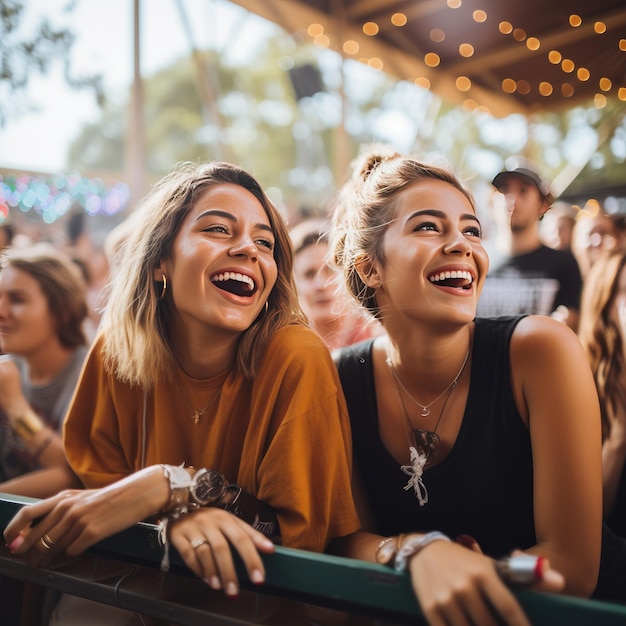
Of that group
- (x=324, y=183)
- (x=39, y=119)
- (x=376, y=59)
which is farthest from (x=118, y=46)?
(x=324, y=183)

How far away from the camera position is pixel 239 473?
125 centimetres

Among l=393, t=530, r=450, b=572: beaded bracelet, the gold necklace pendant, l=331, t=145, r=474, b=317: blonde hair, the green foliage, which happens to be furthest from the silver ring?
the green foliage

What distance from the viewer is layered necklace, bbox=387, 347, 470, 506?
1243mm

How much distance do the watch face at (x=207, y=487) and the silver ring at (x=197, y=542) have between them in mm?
125

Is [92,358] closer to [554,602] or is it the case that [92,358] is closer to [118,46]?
[554,602]

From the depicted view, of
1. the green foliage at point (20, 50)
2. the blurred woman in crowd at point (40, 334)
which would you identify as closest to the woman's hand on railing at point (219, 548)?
the blurred woman in crowd at point (40, 334)

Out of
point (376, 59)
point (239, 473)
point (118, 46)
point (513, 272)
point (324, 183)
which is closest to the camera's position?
point (239, 473)

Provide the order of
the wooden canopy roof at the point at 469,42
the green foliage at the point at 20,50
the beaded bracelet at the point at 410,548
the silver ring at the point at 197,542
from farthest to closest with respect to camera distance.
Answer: the wooden canopy roof at the point at 469,42, the green foliage at the point at 20,50, the silver ring at the point at 197,542, the beaded bracelet at the point at 410,548

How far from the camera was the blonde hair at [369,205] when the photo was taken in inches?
54.2

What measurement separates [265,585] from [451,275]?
0.70 m

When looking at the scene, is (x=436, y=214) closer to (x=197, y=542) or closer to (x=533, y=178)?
(x=533, y=178)

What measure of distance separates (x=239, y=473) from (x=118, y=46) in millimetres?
3712

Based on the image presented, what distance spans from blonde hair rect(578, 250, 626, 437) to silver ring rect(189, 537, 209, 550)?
1229 millimetres

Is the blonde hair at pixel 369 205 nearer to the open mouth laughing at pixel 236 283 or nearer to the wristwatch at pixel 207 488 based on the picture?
the open mouth laughing at pixel 236 283
